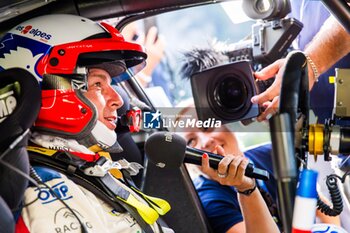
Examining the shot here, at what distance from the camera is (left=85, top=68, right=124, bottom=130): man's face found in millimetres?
1521

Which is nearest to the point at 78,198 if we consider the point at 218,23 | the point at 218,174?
the point at 218,174

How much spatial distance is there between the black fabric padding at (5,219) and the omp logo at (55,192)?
Result: 0.60 feet

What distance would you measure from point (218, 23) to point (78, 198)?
0.80 m

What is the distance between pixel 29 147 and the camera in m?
1.42

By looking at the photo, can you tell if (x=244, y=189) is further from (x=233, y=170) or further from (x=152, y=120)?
(x=152, y=120)

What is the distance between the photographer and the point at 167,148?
1583 mm

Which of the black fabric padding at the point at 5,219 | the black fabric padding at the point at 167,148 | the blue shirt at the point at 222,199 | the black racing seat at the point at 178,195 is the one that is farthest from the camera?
the black racing seat at the point at 178,195

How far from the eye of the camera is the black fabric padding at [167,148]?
→ 62.1 inches

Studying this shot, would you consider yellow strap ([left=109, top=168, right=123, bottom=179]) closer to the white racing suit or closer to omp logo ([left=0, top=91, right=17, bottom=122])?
the white racing suit

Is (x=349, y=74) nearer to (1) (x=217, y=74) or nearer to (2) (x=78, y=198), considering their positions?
(1) (x=217, y=74)

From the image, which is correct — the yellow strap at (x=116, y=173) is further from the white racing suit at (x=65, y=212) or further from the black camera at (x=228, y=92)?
the black camera at (x=228, y=92)

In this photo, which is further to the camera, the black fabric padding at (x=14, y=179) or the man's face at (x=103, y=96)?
the man's face at (x=103, y=96)

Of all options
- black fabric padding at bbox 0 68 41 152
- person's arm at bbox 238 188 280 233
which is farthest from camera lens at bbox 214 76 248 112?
black fabric padding at bbox 0 68 41 152

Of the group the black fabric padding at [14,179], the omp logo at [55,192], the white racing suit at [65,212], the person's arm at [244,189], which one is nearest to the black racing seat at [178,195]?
the person's arm at [244,189]
